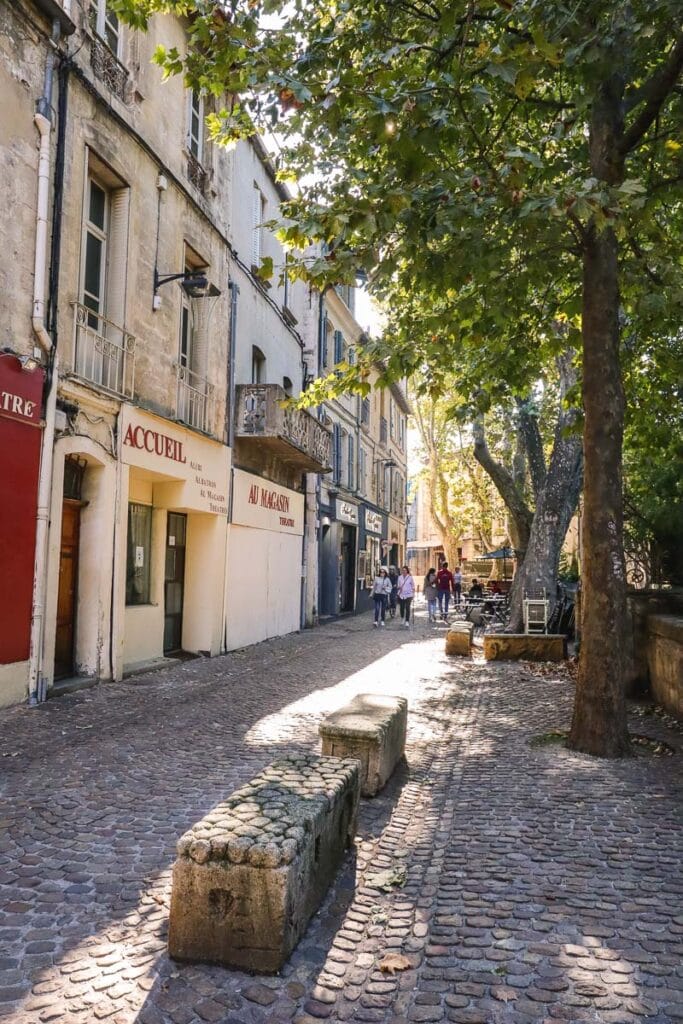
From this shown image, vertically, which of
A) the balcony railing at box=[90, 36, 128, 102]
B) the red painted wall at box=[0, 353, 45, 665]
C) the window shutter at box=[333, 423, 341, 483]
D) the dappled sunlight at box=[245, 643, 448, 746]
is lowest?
the dappled sunlight at box=[245, 643, 448, 746]

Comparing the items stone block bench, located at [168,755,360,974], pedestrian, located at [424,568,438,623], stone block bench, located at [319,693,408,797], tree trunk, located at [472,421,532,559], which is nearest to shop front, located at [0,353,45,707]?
stone block bench, located at [319,693,408,797]

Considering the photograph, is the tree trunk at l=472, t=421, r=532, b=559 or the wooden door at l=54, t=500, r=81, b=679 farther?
the tree trunk at l=472, t=421, r=532, b=559

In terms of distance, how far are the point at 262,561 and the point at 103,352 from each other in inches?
273

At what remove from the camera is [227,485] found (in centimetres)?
1380

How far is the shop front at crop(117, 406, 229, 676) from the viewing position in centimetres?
1060

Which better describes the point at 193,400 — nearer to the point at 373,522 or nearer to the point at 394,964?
the point at 394,964

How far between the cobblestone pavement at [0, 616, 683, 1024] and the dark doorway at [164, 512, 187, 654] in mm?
4734

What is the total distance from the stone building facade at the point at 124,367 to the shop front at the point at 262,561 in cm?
7

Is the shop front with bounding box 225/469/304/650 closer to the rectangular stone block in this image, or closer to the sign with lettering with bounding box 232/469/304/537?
the sign with lettering with bounding box 232/469/304/537

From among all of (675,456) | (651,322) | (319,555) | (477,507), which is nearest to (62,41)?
(651,322)

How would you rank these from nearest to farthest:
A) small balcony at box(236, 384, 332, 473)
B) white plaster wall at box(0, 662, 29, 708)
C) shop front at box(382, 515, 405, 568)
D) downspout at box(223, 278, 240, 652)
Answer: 1. white plaster wall at box(0, 662, 29, 708)
2. downspout at box(223, 278, 240, 652)
3. small balcony at box(236, 384, 332, 473)
4. shop front at box(382, 515, 405, 568)

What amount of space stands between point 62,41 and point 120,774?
8.46 metres

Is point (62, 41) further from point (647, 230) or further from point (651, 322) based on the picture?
point (651, 322)

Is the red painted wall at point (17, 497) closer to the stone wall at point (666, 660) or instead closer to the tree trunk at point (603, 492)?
the tree trunk at point (603, 492)
